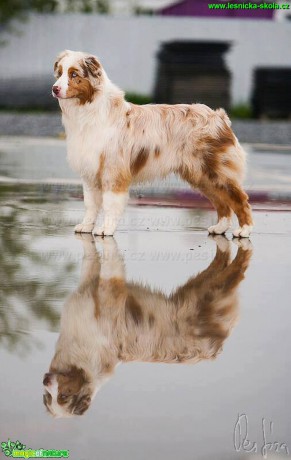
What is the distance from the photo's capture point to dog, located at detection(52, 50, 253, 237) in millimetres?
9922

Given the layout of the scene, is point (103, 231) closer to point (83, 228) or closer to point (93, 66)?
point (83, 228)

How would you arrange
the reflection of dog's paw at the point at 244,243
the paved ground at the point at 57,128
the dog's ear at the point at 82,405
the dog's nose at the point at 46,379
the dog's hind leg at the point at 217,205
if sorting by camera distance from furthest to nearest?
the paved ground at the point at 57,128, the dog's hind leg at the point at 217,205, the reflection of dog's paw at the point at 244,243, the dog's nose at the point at 46,379, the dog's ear at the point at 82,405

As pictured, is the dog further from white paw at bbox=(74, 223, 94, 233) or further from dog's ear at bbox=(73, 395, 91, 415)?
dog's ear at bbox=(73, 395, 91, 415)

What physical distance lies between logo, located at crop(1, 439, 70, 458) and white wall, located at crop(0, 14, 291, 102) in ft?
97.8

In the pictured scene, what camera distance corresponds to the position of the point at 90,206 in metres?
10.2

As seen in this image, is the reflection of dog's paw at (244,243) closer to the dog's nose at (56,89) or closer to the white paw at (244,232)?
the white paw at (244,232)

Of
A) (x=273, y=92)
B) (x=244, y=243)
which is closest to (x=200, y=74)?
(x=273, y=92)

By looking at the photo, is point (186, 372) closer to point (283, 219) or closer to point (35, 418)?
point (35, 418)

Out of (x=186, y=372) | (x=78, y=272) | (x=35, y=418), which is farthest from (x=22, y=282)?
(x=35, y=418)

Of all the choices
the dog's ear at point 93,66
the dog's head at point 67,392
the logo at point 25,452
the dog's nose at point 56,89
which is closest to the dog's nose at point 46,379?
the dog's head at point 67,392

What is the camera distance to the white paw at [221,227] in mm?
10438

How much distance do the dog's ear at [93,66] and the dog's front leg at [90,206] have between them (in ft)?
3.15

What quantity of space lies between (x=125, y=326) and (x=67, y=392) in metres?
1.29

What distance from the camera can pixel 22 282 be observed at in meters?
7.76
